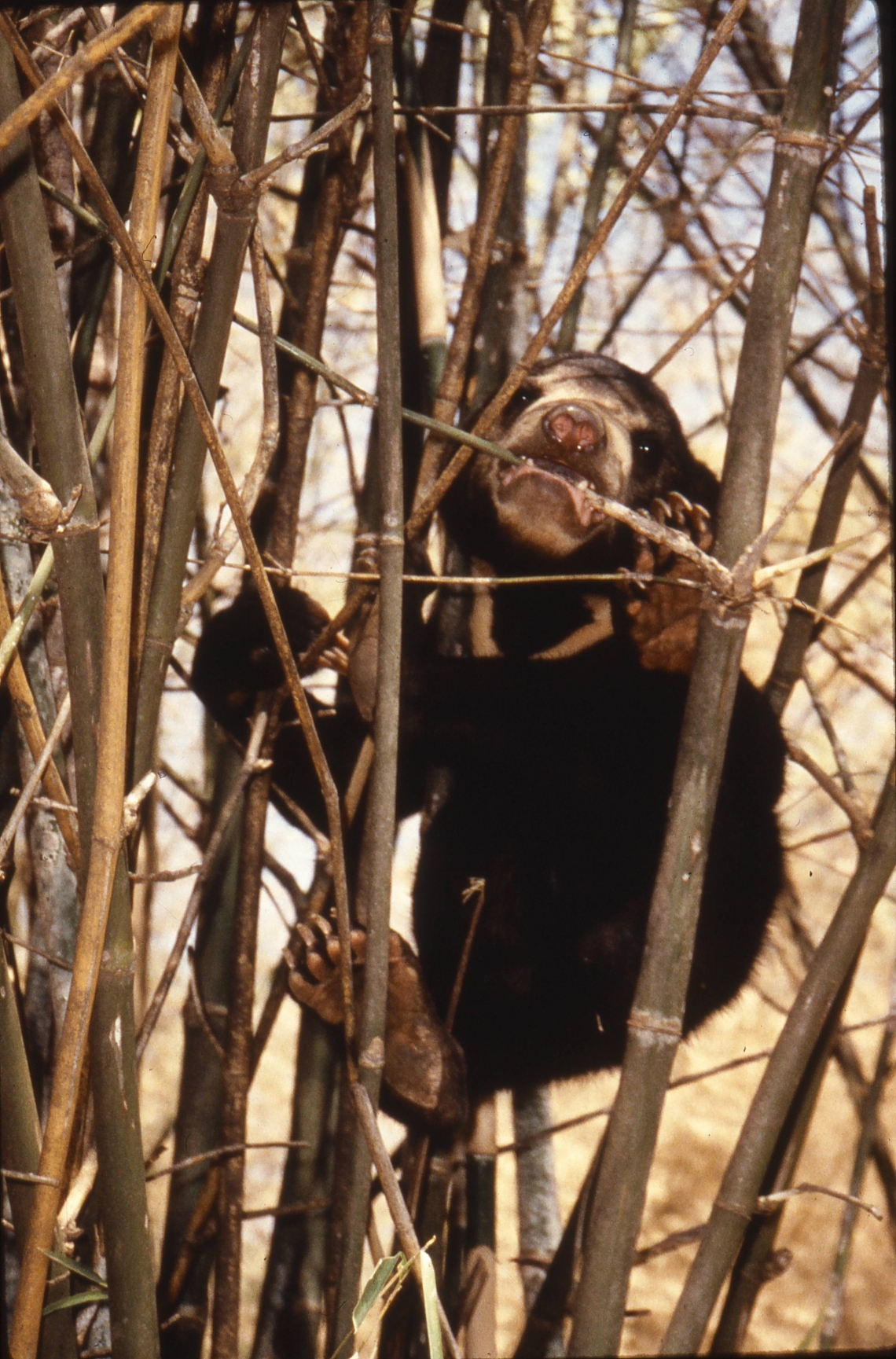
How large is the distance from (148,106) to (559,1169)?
10.5 ft

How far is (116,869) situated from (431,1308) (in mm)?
449

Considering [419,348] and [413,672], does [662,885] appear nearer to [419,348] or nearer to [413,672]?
[413,672]

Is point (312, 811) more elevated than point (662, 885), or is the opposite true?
point (312, 811)

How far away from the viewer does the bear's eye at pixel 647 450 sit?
2.57m

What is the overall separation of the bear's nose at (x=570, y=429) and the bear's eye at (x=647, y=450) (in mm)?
309

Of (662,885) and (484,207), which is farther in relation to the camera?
(484,207)

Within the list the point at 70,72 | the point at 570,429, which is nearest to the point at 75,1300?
the point at 70,72

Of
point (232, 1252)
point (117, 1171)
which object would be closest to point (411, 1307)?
point (232, 1252)

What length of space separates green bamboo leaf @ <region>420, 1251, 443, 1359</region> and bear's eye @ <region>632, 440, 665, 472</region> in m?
1.78

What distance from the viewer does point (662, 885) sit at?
3.88ft

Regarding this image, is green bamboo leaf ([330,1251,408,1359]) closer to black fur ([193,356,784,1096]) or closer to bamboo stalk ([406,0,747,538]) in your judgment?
bamboo stalk ([406,0,747,538])

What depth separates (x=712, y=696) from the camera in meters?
1.20

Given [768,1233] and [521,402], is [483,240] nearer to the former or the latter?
[521,402]

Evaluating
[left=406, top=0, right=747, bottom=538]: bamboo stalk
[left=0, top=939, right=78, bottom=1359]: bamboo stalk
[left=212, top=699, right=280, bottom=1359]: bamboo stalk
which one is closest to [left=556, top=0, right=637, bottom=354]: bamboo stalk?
[left=406, top=0, right=747, bottom=538]: bamboo stalk
